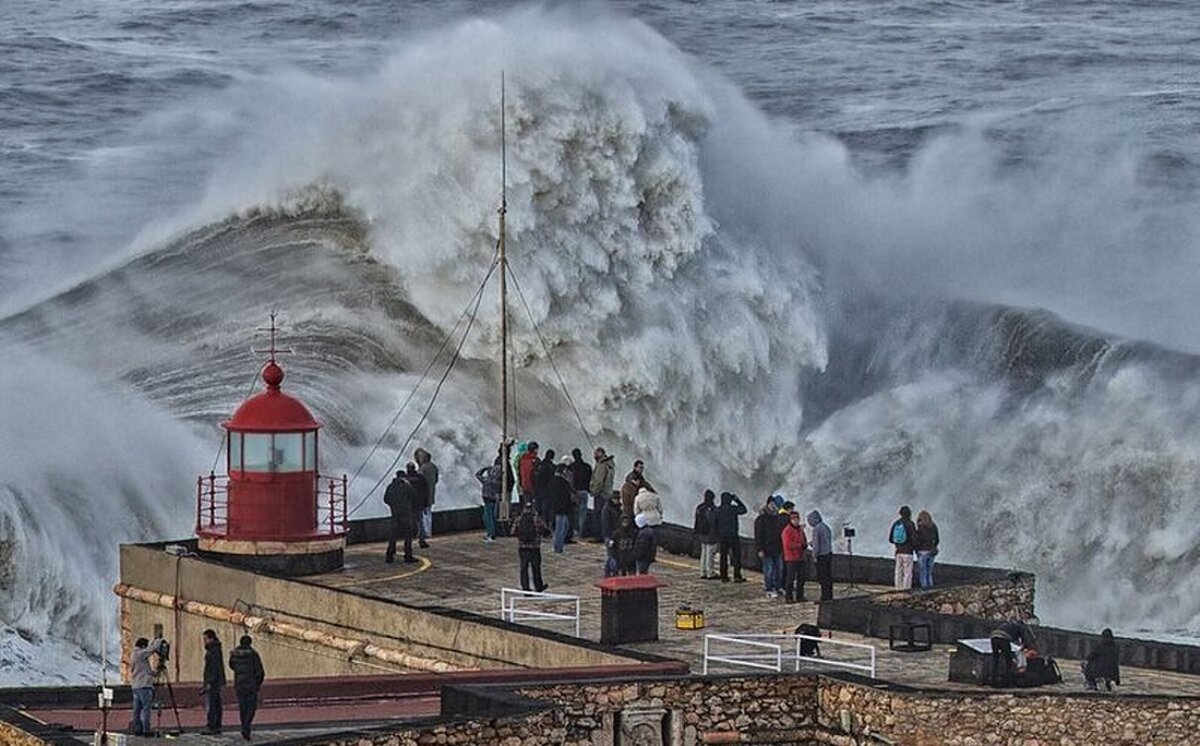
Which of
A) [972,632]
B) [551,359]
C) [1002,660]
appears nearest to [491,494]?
[972,632]

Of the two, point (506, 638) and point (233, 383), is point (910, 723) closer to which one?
point (506, 638)

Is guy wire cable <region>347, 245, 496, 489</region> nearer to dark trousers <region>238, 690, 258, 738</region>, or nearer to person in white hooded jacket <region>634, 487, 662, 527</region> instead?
person in white hooded jacket <region>634, 487, 662, 527</region>

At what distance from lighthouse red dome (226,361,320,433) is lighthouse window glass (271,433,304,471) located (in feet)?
0.23

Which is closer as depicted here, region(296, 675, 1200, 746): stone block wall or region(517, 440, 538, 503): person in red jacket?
region(296, 675, 1200, 746): stone block wall

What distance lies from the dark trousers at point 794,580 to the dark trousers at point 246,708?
6.41m

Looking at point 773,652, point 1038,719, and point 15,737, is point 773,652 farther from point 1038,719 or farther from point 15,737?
point 15,737

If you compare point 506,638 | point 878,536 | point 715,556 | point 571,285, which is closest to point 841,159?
point 571,285

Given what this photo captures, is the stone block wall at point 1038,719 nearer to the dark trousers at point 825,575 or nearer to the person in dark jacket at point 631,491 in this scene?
the dark trousers at point 825,575

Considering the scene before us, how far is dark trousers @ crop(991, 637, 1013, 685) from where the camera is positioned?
2197cm

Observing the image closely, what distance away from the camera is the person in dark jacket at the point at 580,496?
Answer: 29.9 meters

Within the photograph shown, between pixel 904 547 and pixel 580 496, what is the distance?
4.49 metres

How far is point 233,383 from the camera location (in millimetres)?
42781

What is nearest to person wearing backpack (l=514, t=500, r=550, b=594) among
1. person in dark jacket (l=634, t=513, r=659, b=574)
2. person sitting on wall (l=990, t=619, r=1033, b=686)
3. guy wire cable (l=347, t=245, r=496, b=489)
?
person in dark jacket (l=634, t=513, r=659, b=574)

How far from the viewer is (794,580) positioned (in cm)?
2595
